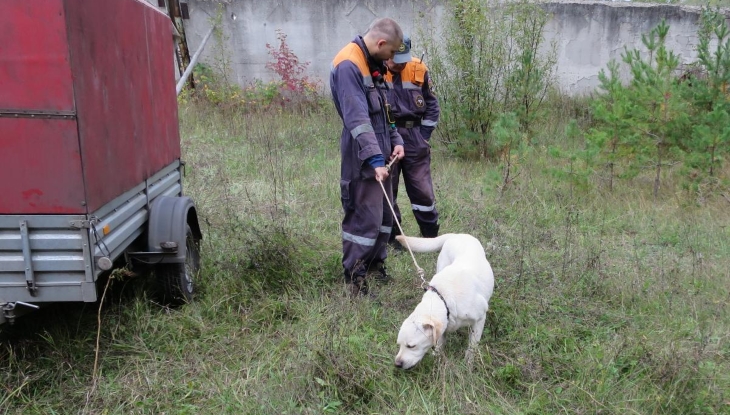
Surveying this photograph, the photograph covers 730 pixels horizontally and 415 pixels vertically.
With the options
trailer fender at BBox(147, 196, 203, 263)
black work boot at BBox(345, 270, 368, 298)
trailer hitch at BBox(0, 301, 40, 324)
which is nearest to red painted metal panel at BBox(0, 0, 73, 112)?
trailer hitch at BBox(0, 301, 40, 324)

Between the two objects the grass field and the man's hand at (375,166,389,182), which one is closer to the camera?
the grass field

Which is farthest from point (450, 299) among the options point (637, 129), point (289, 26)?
point (289, 26)

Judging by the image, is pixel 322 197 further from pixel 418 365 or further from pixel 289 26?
pixel 289 26

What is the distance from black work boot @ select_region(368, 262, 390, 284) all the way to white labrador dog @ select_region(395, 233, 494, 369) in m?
0.57

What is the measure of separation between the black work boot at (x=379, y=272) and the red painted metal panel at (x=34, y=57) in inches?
93.0

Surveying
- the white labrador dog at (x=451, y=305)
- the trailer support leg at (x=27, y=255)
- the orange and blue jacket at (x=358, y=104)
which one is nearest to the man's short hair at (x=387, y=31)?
the orange and blue jacket at (x=358, y=104)

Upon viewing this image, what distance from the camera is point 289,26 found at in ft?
36.1

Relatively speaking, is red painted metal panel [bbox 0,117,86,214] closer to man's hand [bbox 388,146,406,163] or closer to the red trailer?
the red trailer

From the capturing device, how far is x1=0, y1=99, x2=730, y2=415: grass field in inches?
106

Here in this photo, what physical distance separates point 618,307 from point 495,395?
1497mm

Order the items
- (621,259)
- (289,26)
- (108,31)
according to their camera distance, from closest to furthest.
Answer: (108,31), (621,259), (289,26)

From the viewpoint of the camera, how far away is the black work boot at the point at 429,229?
16.0 ft

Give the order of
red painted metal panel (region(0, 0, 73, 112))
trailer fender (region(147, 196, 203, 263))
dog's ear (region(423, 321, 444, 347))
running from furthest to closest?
trailer fender (region(147, 196, 203, 263))
dog's ear (region(423, 321, 444, 347))
red painted metal panel (region(0, 0, 73, 112))

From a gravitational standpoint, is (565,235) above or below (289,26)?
below
